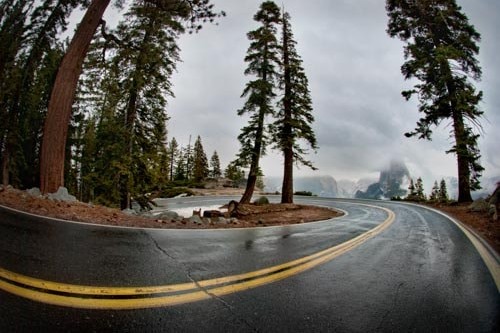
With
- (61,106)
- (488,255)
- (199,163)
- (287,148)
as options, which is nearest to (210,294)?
(488,255)

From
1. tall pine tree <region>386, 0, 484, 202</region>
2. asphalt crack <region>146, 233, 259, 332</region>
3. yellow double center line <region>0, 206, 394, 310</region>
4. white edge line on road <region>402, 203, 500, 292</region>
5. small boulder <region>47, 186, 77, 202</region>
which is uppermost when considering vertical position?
tall pine tree <region>386, 0, 484, 202</region>

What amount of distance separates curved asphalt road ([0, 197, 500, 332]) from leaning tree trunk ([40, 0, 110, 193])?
12.3 feet

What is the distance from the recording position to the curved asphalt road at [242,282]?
2.31m

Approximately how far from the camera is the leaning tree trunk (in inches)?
362

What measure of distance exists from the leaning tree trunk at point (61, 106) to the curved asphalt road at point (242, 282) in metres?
3.75

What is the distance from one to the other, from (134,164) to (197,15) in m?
8.56

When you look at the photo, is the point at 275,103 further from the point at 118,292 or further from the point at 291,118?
the point at 118,292

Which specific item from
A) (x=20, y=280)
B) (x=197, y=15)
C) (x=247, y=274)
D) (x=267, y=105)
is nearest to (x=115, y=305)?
(x=20, y=280)

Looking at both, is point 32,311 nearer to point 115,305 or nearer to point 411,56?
point 115,305

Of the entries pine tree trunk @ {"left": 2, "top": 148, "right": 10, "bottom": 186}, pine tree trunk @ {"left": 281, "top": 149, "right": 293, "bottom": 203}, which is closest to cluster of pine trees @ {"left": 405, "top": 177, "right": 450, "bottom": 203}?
pine tree trunk @ {"left": 281, "top": 149, "right": 293, "bottom": 203}

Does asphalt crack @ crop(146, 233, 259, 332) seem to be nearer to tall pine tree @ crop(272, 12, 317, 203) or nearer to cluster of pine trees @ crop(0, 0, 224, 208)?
cluster of pine trees @ crop(0, 0, 224, 208)

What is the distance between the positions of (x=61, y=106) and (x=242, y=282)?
9.86 m

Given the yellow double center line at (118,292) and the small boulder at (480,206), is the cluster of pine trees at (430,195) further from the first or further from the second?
the yellow double center line at (118,292)

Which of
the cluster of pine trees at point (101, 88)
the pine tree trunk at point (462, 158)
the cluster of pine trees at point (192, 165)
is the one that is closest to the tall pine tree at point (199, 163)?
the cluster of pine trees at point (192, 165)
